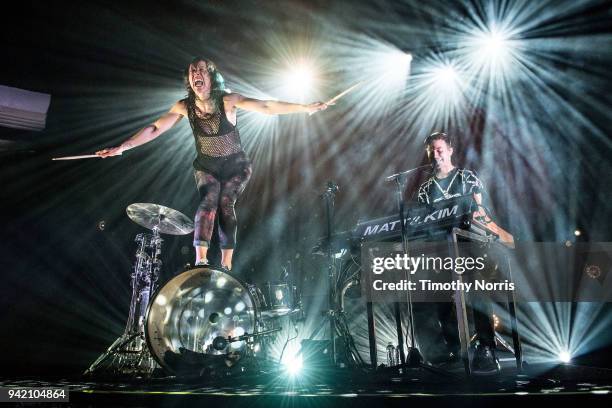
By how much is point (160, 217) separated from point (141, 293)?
4.12ft

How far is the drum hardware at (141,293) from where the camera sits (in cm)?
414

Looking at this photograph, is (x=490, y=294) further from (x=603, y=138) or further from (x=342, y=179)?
(x=342, y=179)

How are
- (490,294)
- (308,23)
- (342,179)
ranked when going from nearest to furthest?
(490,294)
(308,23)
(342,179)

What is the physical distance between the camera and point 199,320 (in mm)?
3031

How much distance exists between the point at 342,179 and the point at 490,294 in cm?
450

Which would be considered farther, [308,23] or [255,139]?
[255,139]

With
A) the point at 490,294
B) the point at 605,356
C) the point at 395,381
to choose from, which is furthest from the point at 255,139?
the point at 605,356

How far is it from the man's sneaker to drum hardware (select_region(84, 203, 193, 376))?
302 cm

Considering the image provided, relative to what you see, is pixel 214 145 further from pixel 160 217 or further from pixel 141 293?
pixel 141 293

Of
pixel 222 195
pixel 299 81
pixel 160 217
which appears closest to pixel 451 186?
pixel 222 195

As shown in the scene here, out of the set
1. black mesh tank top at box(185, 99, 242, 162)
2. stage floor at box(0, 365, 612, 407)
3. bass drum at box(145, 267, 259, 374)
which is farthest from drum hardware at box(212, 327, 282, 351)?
black mesh tank top at box(185, 99, 242, 162)

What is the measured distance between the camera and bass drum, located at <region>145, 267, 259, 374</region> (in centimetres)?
290

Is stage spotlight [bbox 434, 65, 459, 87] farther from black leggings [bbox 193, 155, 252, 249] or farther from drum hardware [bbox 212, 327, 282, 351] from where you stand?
drum hardware [bbox 212, 327, 282, 351]

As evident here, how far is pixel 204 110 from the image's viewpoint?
12.4 feet
